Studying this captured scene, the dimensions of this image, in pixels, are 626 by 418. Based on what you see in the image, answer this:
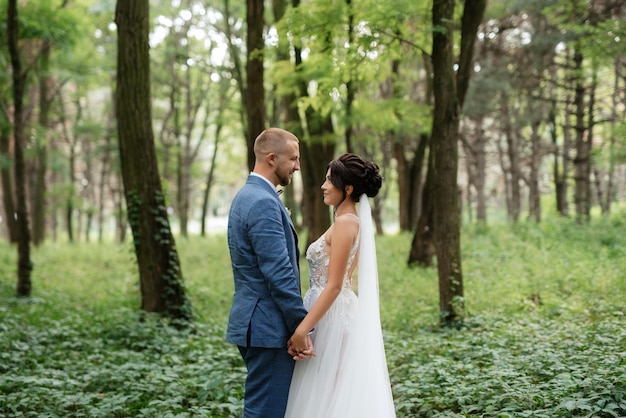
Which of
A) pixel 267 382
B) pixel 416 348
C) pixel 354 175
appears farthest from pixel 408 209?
pixel 267 382

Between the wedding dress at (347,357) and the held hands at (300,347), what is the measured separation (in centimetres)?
33

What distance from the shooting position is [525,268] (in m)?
12.6

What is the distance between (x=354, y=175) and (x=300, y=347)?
121cm

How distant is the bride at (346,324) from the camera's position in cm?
391

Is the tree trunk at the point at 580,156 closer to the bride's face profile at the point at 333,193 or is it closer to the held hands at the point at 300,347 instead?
the bride's face profile at the point at 333,193

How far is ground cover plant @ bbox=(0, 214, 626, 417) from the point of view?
5168 mm

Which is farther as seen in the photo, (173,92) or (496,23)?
(173,92)

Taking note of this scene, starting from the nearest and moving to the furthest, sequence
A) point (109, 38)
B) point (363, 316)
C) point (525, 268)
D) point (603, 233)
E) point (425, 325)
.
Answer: point (363, 316) < point (425, 325) < point (525, 268) < point (603, 233) < point (109, 38)

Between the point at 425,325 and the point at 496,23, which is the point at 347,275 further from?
the point at 496,23

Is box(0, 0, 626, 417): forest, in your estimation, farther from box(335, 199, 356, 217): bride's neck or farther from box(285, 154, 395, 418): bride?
box(335, 199, 356, 217): bride's neck

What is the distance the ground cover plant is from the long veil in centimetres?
118

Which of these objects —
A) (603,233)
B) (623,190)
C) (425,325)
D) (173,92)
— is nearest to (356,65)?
(425,325)

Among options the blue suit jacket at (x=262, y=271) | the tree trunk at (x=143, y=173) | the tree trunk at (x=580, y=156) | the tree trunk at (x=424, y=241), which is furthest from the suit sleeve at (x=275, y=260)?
the tree trunk at (x=580, y=156)

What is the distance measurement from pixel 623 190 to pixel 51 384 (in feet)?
143
